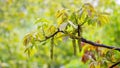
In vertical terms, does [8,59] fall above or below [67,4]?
below

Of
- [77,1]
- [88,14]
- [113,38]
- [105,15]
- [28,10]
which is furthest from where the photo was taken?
[28,10]

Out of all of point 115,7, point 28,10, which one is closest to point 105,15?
point 115,7

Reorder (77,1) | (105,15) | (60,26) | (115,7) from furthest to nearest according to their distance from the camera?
1. (77,1)
2. (115,7)
3. (105,15)
4. (60,26)

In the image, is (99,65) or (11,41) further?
(11,41)

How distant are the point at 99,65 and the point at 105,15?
0.90ft

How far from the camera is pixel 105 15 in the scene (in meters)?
1.59

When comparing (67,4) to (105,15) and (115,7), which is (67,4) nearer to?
(115,7)

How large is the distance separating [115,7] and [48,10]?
1365 millimetres

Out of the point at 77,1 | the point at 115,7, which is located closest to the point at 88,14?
the point at 115,7

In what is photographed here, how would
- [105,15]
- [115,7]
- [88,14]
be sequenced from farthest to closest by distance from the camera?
[115,7] < [105,15] < [88,14]

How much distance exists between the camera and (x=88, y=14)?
1424mm

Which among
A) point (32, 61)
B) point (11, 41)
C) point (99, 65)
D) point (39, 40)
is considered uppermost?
point (39, 40)

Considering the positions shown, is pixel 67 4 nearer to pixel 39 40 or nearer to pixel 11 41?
pixel 11 41

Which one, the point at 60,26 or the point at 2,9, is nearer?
the point at 60,26
